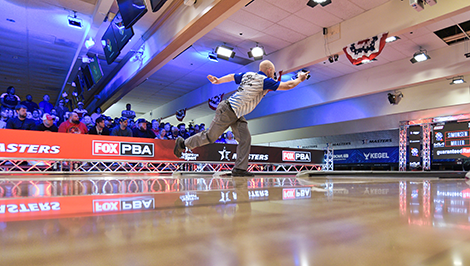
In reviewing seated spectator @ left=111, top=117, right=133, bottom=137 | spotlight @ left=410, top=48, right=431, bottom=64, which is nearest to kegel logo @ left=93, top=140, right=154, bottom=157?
seated spectator @ left=111, top=117, right=133, bottom=137

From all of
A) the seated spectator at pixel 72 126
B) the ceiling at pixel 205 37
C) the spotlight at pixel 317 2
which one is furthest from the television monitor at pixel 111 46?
the spotlight at pixel 317 2

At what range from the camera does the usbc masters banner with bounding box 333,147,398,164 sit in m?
14.9

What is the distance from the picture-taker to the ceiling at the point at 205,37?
7535 mm

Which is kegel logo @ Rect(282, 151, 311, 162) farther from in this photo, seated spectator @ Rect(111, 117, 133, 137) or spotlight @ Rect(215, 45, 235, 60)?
seated spectator @ Rect(111, 117, 133, 137)

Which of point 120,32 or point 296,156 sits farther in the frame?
point 296,156

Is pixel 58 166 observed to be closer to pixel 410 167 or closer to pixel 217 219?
pixel 217 219

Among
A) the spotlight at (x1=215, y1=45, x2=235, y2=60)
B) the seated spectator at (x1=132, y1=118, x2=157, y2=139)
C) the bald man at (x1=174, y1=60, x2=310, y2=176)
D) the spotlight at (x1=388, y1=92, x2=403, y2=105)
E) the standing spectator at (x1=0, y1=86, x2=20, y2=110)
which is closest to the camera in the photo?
the bald man at (x1=174, y1=60, x2=310, y2=176)

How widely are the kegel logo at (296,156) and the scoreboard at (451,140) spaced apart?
6.09 metres

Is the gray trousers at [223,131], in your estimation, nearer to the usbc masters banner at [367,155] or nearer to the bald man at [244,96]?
the bald man at [244,96]

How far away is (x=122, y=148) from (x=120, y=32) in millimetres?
3117

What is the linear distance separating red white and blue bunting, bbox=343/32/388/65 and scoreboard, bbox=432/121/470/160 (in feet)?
21.9

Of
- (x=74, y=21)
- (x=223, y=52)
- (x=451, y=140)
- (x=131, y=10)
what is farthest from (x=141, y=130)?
(x=451, y=140)

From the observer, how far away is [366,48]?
7.45 meters

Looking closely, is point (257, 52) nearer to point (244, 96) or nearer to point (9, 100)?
point (244, 96)
